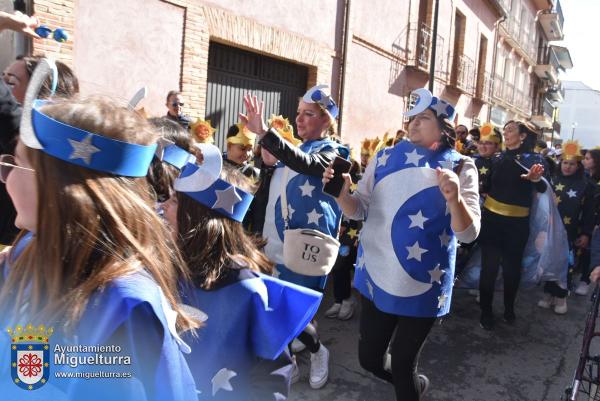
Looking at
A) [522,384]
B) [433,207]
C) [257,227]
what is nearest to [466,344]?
[522,384]

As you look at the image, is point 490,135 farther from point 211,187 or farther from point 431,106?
point 211,187

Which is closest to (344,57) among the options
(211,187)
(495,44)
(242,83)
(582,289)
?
(242,83)

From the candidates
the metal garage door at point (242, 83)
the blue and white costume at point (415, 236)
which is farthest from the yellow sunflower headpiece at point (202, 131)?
the metal garage door at point (242, 83)

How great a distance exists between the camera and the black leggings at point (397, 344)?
252 centimetres

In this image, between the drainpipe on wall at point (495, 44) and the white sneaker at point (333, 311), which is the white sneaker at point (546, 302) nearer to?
the white sneaker at point (333, 311)

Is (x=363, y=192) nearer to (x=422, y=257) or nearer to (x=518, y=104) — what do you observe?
(x=422, y=257)

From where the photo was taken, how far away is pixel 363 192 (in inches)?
110

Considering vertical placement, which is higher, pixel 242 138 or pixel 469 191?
pixel 242 138

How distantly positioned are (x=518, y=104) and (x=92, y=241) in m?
31.8

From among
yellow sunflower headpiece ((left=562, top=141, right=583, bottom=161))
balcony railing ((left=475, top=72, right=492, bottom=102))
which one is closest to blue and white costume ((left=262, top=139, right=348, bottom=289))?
yellow sunflower headpiece ((left=562, top=141, right=583, bottom=161))

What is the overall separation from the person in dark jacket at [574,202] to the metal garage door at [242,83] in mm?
4975

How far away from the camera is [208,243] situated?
65.7 inches

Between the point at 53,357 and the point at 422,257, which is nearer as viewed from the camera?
the point at 53,357

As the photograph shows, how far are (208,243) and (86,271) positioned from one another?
0.61 metres
